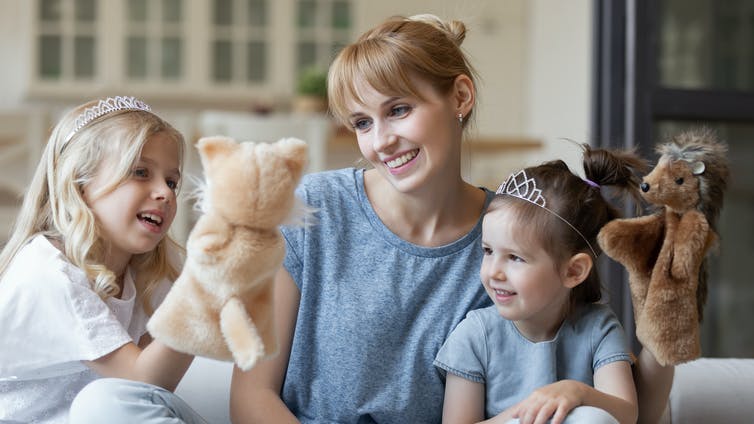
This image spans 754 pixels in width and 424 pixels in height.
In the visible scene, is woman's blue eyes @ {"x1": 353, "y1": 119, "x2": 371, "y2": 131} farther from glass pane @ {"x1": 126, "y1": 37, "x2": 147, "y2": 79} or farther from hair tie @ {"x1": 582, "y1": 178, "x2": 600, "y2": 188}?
glass pane @ {"x1": 126, "y1": 37, "x2": 147, "y2": 79}

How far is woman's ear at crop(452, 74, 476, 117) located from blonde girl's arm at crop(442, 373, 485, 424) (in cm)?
44

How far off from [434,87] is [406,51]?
0.25 ft

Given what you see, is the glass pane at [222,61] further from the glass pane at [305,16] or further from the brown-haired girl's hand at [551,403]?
the brown-haired girl's hand at [551,403]

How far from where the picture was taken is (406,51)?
4.63 ft

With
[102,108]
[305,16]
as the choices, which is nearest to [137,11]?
[305,16]

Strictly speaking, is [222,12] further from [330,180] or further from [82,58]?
[330,180]

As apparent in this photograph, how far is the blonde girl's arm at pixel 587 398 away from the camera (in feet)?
4.00

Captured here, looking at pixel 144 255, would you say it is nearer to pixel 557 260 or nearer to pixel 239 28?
pixel 557 260

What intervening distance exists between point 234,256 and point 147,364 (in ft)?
0.92

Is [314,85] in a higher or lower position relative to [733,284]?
higher

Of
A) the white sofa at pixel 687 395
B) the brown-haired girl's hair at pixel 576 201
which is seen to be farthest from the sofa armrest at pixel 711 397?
the brown-haired girl's hair at pixel 576 201

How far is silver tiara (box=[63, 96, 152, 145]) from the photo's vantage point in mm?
1443

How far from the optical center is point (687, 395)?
5.33 feet

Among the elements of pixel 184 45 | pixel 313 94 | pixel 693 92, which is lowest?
pixel 693 92
